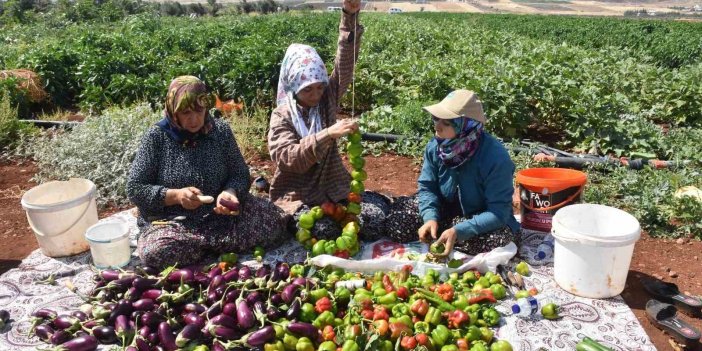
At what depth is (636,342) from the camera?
3090 millimetres

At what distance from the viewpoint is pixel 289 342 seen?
291 cm

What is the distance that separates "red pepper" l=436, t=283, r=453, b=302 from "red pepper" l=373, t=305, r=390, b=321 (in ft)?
1.28

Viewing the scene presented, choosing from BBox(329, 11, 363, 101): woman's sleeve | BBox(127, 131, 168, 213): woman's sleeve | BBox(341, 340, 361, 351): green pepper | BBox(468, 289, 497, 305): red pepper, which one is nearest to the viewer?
BBox(341, 340, 361, 351): green pepper

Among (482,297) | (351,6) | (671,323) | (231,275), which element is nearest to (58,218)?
(231,275)

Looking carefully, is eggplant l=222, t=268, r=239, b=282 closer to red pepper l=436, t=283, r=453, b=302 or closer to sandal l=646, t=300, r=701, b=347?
red pepper l=436, t=283, r=453, b=302

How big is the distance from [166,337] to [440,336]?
145 cm

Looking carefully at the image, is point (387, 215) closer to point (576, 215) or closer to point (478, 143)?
point (478, 143)

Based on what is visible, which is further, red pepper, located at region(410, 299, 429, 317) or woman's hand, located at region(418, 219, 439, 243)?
woman's hand, located at region(418, 219, 439, 243)

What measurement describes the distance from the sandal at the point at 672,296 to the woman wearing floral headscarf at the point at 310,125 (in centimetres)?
222

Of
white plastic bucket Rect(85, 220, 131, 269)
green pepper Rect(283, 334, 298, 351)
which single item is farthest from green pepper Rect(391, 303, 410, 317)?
white plastic bucket Rect(85, 220, 131, 269)

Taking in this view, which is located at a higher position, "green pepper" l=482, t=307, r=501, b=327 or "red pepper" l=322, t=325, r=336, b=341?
"red pepper" l=322, t=325, r=336, b=341

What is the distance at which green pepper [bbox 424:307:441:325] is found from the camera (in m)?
3.07

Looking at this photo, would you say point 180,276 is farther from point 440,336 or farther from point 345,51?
point 345,51

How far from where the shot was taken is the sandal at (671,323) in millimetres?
3096
